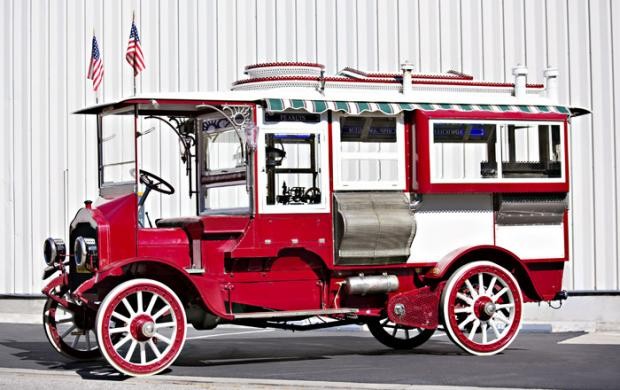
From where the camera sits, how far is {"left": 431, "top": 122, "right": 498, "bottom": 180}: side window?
12070 mm

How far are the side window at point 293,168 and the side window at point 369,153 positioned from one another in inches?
8.2

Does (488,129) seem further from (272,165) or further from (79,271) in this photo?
(79,271)

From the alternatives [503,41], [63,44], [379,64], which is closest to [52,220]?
[63,44]

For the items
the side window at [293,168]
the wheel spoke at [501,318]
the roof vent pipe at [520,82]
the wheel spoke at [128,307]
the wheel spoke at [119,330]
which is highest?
the roof vent pipe at [520,82]

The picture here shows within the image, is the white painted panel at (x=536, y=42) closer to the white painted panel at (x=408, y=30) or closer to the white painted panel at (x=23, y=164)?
the white painted panel at (x=408, y=30)

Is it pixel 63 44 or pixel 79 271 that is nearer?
pixel 79 271

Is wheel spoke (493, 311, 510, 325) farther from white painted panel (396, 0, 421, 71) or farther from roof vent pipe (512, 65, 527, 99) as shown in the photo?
white painted panel (396, 0, 421, 71)

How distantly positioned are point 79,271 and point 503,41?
26.9 feet

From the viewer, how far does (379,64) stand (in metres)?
17.5

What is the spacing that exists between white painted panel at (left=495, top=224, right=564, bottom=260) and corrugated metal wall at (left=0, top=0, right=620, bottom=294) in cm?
439

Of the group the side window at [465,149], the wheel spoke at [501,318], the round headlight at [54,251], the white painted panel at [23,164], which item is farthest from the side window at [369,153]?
the white painted panel at [23,164]

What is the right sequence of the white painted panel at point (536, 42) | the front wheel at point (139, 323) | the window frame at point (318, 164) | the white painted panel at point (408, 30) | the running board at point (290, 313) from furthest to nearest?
Answer: the white painted panel at point (408, 30) → the white painted panel at point (536, 42) → the window frame at point (318, 164) → the running board at point (290, 313) → the front wheel at point (139, 323)

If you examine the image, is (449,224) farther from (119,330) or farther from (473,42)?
(473,42)

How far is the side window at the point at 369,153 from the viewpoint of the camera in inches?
465
